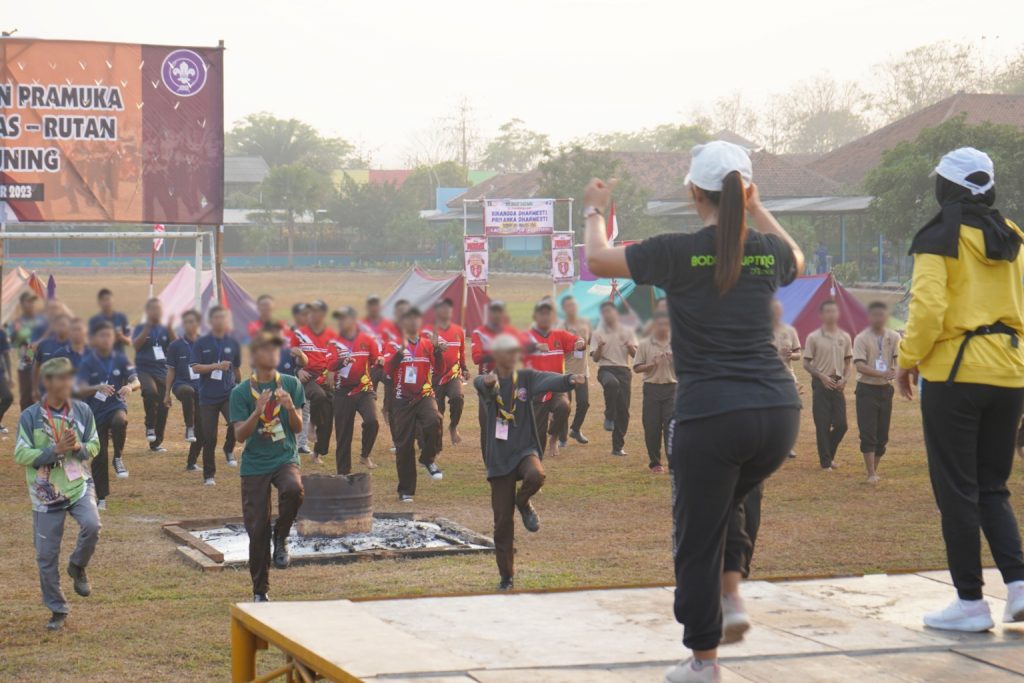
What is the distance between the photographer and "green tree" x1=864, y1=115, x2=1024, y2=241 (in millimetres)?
31719

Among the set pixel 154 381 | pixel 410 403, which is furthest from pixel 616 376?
pixel 154 381

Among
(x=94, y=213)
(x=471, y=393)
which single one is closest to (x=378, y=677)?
(x=94, y=213)

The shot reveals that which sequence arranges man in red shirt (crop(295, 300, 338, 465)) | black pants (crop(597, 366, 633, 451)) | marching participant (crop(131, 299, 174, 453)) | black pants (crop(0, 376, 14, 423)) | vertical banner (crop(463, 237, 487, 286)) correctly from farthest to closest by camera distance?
vertical banner (crop(463, 237, 487, 286)), black pants (crop(597, 366, 633, 451)), black pants (crop(0, 376, 14, 423)), marching participant (crop(131, 299, 174, 453)), man in red shirt (crop(295, 300, 338, 465))

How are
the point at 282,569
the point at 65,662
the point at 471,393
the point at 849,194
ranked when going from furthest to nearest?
the point at 849,194 → the point at 471,393 → the point at 282,569 → the point at 65,662

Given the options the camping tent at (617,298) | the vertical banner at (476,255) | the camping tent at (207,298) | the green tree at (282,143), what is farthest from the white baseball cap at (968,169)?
the green tree at (282,143)

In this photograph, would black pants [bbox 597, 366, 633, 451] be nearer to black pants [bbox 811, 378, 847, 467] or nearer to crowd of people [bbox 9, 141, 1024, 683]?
black pants [bbox 811, 378, 847, 467]

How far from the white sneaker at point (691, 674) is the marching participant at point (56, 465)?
5215 millimetres

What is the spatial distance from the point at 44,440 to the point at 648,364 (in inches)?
337

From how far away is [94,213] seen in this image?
19266 millimetres

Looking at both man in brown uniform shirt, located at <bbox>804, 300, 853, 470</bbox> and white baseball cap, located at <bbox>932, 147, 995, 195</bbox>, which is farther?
man in brown uniform shirt, located at <bbox>804, 300, 853, 470</bbox>

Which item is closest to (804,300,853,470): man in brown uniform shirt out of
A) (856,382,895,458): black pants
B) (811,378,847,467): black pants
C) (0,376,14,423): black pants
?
(811,378,847,467): black pants

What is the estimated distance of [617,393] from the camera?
59.2ft

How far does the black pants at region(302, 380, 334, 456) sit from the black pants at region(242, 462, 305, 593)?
6563 millimetres

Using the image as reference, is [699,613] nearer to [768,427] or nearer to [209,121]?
[768,427]
